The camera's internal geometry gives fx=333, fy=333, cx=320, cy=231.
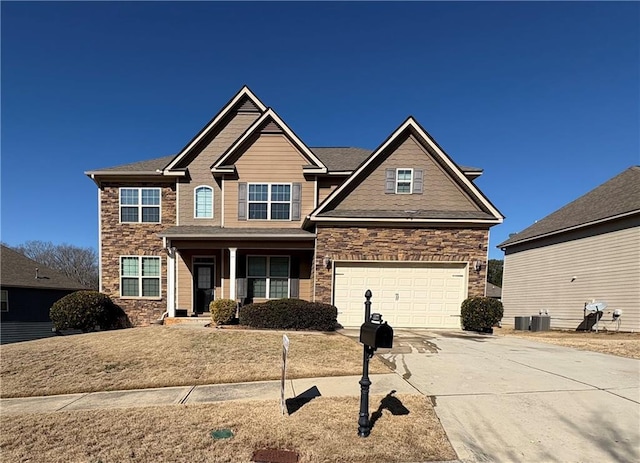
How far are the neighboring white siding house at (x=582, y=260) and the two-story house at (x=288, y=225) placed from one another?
6.17 meters

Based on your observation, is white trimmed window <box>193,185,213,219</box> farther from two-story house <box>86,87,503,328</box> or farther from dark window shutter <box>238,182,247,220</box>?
dark window shutter <box>238,182,247,220</box>

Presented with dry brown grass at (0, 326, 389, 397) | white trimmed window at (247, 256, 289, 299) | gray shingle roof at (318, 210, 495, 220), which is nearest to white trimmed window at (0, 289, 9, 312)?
dry brown grass at (0, 326, 389, 397)

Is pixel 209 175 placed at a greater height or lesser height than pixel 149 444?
Answer: greater

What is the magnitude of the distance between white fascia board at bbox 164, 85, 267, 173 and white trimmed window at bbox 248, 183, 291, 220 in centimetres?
325

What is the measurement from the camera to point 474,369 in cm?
645

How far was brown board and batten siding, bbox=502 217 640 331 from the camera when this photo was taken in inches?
527

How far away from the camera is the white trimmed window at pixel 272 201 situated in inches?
556

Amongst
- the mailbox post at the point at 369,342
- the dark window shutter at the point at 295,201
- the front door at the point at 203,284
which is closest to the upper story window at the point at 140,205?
the front door at the point at 203,284

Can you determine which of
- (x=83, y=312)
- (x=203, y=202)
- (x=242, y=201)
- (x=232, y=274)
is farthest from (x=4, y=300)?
(x=242, y=201)

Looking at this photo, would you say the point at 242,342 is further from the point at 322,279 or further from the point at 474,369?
the point at 474,369

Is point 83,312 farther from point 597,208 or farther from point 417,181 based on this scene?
point 597,208

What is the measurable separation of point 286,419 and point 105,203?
→ 14.2 m

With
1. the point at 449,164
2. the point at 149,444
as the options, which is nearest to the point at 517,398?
the point at 149,444

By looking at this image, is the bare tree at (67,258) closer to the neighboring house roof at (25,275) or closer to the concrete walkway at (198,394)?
the neighboring house roof at (25,275)
